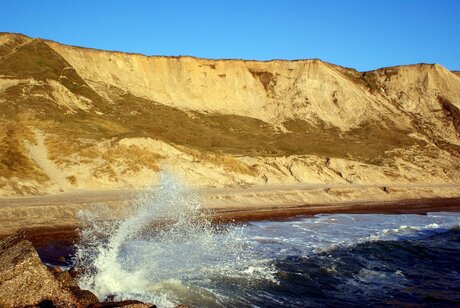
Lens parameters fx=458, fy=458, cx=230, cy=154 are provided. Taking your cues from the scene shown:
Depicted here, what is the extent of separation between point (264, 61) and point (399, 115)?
1935 centimetres

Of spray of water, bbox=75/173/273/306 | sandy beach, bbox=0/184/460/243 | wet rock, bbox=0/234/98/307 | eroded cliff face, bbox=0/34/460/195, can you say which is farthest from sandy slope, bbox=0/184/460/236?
wet rock, bbox=0/234/98/307

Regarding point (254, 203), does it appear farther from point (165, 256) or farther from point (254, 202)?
point (165, 256)

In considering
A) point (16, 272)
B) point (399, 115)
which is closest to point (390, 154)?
point (399, 115)

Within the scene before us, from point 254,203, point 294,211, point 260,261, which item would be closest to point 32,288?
point 260,261

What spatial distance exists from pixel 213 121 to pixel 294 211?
969 inches

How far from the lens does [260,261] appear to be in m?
15.2

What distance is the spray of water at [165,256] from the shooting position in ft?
37.1

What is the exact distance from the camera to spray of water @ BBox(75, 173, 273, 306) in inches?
445

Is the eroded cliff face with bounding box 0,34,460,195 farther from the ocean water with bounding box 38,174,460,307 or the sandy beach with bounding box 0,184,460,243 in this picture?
the ocean water with bounding box 38,174,460,307

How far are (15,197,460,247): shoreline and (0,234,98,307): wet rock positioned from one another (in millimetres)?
8091

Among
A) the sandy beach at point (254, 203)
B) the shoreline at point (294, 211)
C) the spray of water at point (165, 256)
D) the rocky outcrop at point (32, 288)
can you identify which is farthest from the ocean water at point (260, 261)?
the rocky outcrop at point (32, 288)

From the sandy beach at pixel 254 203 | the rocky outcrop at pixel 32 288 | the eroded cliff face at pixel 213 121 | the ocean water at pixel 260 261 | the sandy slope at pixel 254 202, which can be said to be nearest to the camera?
the rocky outcrop at pixel 32 288

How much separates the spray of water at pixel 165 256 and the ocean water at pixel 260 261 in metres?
0.03

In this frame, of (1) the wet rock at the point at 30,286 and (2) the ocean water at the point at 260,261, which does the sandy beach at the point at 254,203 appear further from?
(1) the wet rock at the point at 30,286
